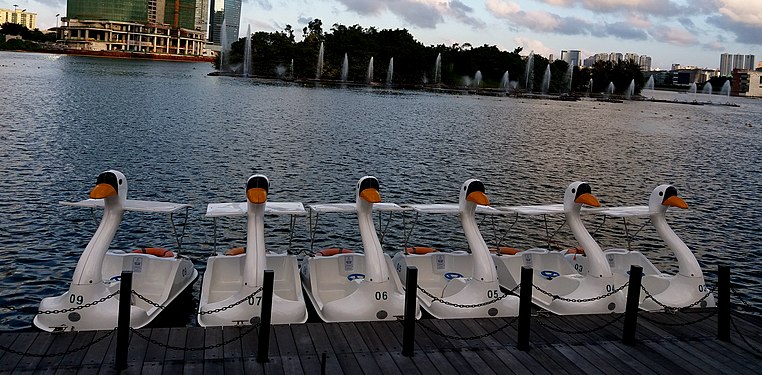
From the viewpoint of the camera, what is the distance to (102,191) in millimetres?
11320

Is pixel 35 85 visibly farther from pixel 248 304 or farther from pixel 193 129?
pixel 248 304

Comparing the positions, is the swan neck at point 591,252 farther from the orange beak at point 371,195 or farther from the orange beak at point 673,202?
the orange beak at point 371,195

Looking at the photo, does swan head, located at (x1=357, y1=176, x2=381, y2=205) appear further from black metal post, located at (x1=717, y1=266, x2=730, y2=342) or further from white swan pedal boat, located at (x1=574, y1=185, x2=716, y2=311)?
black metal post, located at (x1=717, y1=266, x2=730, y2=342)

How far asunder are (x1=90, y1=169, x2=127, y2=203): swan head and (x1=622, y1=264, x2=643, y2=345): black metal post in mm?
8141

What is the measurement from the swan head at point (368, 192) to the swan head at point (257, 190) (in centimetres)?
161

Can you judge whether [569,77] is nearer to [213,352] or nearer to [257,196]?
[257,196]

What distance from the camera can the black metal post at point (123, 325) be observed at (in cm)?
926

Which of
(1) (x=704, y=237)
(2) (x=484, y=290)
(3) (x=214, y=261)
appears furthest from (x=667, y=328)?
(1) (x=704, y=237)

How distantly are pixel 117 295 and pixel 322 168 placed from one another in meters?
22.1

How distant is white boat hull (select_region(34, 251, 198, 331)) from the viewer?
10844 millimetres

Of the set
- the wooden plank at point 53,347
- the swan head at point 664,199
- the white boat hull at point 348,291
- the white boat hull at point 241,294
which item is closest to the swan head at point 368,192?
the white boat hull at point 348,291

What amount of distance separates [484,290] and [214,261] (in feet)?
16.5

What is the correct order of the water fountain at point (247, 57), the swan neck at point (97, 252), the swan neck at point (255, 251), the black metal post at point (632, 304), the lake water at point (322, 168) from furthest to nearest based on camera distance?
the water fountain at point (247, 57) < the lake water at point (322, 168) < the swan neck at point (255, 251) < the swan neck at point (97, 252) < the black metal post at point (632, 304)

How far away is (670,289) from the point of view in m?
13.4
